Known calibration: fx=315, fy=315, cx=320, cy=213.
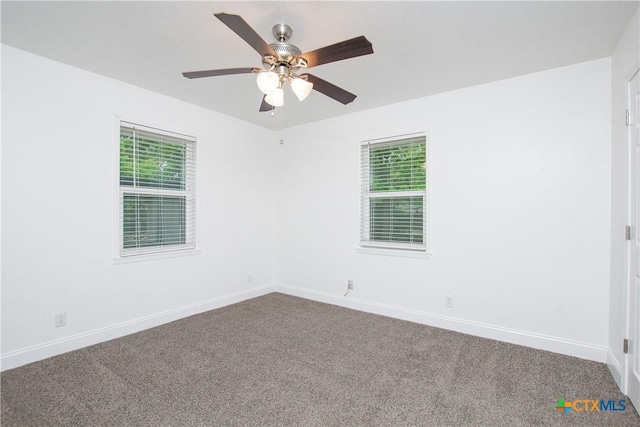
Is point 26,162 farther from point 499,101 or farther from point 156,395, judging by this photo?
point 499,101

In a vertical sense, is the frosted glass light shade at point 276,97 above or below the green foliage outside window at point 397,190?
above

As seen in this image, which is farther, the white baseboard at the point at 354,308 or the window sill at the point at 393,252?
the window sill at the point at 393,252

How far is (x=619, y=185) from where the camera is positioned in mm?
2336

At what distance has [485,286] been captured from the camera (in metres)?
3.12

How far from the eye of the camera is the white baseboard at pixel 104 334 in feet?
8.18

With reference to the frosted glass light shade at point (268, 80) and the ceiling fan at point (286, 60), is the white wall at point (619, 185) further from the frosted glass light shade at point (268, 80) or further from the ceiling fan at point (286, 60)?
the frosted glass light shade at point (268, 80)

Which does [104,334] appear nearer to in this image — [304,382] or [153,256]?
[153,256]

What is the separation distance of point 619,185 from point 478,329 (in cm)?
170

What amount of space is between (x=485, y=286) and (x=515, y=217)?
0.73 meters

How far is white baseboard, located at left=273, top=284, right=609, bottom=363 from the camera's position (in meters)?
2.65

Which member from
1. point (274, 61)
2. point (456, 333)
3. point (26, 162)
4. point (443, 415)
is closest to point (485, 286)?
point (456, 333)

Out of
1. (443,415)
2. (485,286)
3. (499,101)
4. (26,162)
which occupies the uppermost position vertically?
(499,101)

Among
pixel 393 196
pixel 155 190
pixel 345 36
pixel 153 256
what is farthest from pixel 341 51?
pixel 153 256

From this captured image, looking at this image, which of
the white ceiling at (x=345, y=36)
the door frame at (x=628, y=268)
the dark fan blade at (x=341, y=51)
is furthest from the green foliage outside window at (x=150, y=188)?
the door frame at (x=628, y=268)
